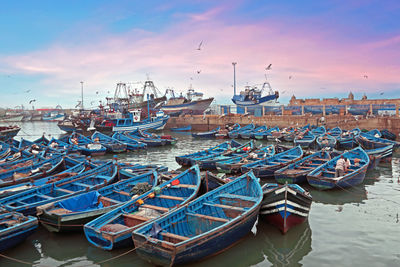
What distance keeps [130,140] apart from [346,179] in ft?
80.5

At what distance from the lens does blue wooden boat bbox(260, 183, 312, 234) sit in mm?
9305

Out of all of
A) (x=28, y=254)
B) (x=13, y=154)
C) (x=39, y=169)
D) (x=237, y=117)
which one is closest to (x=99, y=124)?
(x=237, y=117)

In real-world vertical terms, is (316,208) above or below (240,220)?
below

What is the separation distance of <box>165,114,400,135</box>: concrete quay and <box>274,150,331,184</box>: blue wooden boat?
23.0 metres

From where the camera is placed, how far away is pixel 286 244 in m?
9.33

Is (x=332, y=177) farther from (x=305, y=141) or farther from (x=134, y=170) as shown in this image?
(x=305, y=141)

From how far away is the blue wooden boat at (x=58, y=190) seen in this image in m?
10.1

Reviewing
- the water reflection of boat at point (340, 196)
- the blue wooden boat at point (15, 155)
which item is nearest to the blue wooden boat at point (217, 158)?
the water reflection of boat at point (340, 196)

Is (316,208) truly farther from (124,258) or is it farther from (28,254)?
(28,254)

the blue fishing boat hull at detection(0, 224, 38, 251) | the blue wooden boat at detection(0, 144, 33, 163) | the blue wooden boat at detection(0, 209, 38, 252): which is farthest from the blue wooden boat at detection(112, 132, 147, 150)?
the blue fishing boat hull at detection(0, 224, 38, 251)

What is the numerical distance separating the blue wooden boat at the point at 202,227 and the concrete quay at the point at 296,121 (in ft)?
106

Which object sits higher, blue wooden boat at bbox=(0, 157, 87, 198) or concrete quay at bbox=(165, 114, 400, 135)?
concrete quay at bbox=(165, 114, 400, 135)

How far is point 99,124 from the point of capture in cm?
5000

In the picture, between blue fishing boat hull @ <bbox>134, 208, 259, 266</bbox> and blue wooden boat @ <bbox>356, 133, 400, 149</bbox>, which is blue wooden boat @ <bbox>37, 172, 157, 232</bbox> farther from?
blue wooden boat @ <bbox>356, 133, 400, 149</bbox>
